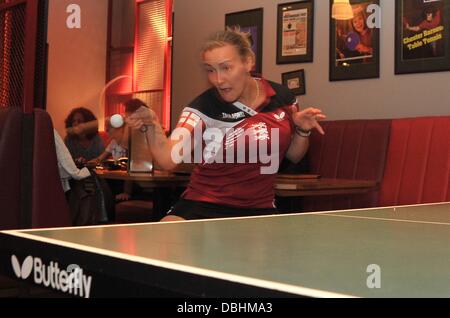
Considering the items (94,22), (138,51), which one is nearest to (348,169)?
(138,51)

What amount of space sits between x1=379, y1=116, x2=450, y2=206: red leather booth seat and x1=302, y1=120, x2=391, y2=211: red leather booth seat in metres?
0.07

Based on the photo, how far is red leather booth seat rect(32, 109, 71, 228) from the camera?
281 cm

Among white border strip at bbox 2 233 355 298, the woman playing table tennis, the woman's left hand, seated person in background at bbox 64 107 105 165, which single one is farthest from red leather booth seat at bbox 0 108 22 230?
seated person in background at bbox 64 107 105 165

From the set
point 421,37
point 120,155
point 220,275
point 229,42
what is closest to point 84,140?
point 120,155

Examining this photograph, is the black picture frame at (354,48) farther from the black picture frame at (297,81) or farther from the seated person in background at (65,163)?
the seated person in background at (65,163)

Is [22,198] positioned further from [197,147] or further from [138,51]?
[138,51]

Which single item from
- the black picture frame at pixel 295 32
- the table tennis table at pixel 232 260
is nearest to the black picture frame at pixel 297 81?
the black picture frame at pixel 295 32

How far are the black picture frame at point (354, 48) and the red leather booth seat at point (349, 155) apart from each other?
1.36ft

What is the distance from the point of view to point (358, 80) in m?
4.75

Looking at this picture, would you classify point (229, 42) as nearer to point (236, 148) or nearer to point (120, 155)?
point (236, 148)

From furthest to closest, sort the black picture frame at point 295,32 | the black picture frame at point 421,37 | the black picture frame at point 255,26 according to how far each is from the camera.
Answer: the black picture frame at point 255,26 → the black picture frame at point 295,32 → the black picture frame at point 421,37

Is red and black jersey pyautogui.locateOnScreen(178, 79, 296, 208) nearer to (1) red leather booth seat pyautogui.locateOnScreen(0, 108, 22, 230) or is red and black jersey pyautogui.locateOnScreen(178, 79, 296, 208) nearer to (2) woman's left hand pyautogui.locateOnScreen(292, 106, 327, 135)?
(2) woman's left hand pyautogui.locateOnScreen(292, 106, 327, 135)

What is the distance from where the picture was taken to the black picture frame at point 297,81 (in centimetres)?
517

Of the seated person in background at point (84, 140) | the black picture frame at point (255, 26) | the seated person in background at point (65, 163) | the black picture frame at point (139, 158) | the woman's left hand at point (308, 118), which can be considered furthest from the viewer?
the seated person in background at point (84, 140)
